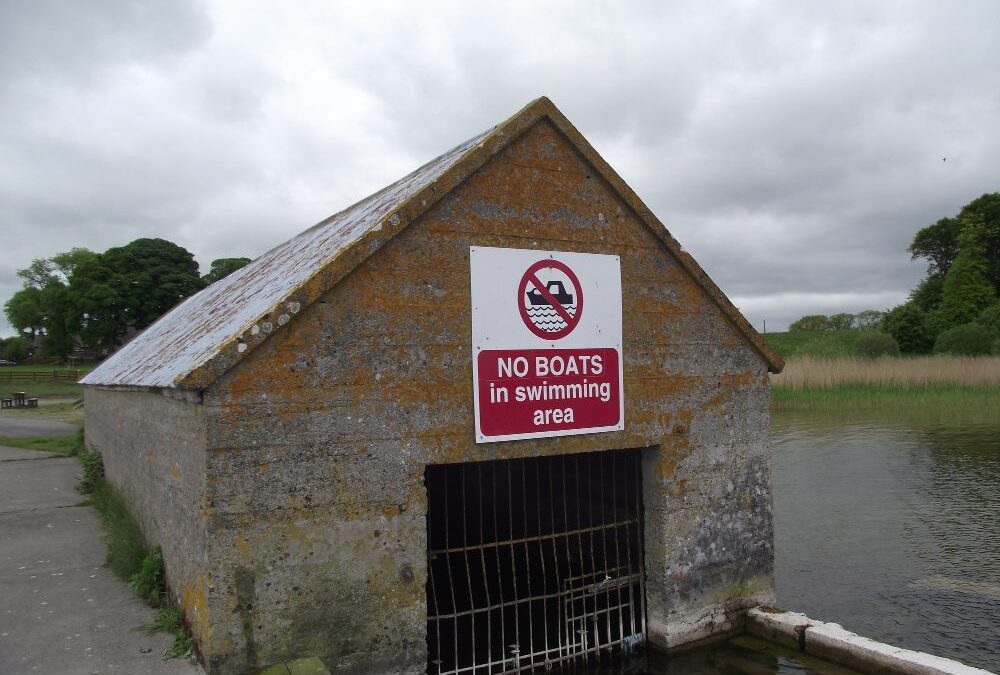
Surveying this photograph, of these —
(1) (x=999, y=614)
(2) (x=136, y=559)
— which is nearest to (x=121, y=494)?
(2) (x=136, y=559)

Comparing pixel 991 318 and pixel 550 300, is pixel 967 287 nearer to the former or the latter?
pixel 991 318

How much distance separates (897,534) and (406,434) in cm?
1060

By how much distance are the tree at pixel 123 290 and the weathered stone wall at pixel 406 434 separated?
57.1 meters

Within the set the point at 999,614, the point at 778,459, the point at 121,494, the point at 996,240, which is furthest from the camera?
the point at 996,240

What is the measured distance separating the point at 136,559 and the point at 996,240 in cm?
6003

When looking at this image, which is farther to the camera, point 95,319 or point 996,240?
point 95,319

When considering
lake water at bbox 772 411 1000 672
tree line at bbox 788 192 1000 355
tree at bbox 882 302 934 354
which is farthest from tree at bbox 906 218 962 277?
lake water at bbox 772 411 1000 672

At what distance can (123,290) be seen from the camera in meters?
58.0

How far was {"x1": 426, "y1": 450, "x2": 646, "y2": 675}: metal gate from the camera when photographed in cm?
690

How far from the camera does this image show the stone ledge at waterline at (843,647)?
20.2 ft

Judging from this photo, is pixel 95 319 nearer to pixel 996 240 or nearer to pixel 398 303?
pixel 398 303

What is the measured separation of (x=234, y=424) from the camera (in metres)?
5.04

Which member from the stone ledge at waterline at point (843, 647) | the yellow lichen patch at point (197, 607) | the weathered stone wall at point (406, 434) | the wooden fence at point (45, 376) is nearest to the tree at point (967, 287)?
the stone ledge at waterline at point (843, 647)

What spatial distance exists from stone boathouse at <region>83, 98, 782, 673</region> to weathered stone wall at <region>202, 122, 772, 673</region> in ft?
→ 0.06
